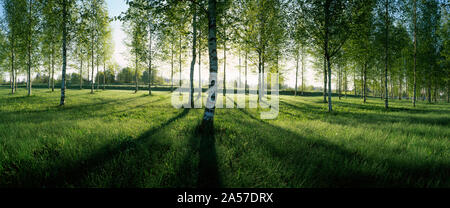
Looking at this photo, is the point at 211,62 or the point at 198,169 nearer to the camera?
the point at 198,169

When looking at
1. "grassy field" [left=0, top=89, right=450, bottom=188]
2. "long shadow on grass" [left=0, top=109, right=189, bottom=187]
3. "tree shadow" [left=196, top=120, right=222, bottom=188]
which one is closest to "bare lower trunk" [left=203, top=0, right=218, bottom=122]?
"tree shadow" [left=196, top=120, right=222, bottom=188]

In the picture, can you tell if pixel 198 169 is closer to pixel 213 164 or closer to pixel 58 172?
pixel 213 164

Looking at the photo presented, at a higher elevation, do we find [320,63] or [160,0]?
[320,63]

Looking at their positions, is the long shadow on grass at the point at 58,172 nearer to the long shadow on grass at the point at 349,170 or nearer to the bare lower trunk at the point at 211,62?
the long shadow on grass at the point at 349,170

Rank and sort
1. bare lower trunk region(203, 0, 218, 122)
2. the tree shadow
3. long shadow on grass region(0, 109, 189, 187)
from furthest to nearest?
bare lower trunk region(203, 0, 218, 122)
the tree shadow
long shadow on grass region(0, 109, 189, 187)

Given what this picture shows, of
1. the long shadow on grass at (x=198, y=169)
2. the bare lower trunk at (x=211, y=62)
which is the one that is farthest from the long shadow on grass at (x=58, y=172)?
the bare lower trunk at (x=211, y=62)

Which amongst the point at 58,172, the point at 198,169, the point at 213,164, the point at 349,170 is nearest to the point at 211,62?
the point at 213,164

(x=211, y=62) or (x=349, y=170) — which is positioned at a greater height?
(x=211, y=62)

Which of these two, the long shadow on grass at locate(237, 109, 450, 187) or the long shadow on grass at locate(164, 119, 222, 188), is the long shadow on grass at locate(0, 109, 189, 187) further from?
the long shadow on grass at locate(237, 109, 450, 187)

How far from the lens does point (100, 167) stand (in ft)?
8.90
